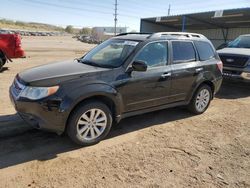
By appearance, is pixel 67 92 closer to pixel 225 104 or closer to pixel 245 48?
pixel 225 104

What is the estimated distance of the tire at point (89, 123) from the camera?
405 centimetres

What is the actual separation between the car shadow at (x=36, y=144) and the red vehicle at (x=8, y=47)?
23.4 ft

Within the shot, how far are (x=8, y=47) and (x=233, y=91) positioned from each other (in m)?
8.90

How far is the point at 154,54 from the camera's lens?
5059 millimetres

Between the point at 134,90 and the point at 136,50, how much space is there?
29.0 inches

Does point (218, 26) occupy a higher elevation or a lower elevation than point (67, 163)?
higher

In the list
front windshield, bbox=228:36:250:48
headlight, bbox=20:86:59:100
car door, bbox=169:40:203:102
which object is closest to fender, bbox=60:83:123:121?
headlight, bbox=20:86:59:100

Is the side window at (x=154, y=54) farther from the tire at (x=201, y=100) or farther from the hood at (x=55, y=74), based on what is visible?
the tire at (x=201, y=100)

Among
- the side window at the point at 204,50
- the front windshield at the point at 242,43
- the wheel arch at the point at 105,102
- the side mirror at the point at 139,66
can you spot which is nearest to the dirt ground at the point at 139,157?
the wheel arch at the point at 105,102

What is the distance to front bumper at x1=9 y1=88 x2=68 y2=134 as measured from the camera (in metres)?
3.82

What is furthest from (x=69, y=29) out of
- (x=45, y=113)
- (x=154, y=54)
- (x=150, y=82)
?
(x=45, y=113)

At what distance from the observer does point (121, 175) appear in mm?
3502

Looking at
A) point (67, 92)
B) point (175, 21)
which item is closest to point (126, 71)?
point (67, 92)

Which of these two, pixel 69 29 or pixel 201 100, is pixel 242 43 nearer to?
pixel 201 100
